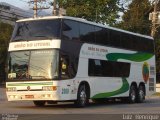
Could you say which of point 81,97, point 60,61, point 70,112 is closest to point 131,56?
point 81,97

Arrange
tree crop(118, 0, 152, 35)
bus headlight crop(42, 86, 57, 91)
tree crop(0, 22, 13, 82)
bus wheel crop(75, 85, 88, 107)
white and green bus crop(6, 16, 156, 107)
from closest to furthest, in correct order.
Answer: bus headlight crop(42, 86, 57, 91) < white and green bus crop(6, 16, 156, 107) < bus wheel crop(75, 85, 88, 107) < tree crop(0, 22, 13, 82) < tree crop(118, 0, 152, 35)

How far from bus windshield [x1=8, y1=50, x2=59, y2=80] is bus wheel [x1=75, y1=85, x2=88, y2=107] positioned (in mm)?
2003

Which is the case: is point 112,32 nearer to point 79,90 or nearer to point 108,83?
point 108,83

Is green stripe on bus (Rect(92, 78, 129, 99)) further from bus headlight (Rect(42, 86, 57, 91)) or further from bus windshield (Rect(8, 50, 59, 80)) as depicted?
bus windshield (Rect(8, 50, 59, 80))

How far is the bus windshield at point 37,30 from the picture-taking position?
2162 centimetres

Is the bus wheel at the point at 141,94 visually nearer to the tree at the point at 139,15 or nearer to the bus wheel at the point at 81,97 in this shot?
the bus wheel at the point at 81,97

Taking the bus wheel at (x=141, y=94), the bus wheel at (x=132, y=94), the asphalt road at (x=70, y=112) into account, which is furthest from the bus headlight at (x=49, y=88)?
the bus wheel at (x=141, y=94)

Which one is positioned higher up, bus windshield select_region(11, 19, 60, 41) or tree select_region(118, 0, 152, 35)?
tree select_region(118, 0, 152, 35)

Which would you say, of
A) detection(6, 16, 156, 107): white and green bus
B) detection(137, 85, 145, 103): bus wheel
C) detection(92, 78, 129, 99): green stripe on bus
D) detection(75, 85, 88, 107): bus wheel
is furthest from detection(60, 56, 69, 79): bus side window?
detection(137, 85, 145, 103): bus wheel

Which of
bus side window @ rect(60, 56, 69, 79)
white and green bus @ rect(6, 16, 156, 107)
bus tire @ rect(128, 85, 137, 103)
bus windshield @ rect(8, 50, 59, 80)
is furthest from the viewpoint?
bus tire @ rect(128, 85, 137, 103)

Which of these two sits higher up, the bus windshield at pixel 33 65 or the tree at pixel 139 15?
the tree at pixel 139 15

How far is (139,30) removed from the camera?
55156 millimetres

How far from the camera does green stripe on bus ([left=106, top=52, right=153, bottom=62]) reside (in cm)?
2583

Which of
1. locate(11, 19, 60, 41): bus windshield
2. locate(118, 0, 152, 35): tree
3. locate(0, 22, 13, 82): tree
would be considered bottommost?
locate(11, 19, 60, 41): bus windshield
